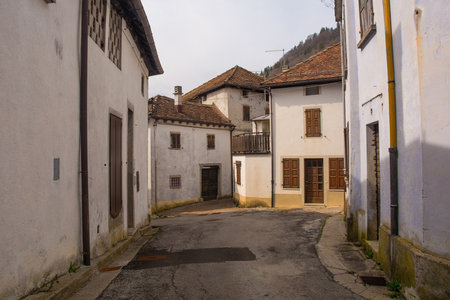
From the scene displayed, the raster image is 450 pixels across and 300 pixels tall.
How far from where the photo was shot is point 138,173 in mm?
10953

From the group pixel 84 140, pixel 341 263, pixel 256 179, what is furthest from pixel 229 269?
pixel 256 179

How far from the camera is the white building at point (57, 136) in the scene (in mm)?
3477

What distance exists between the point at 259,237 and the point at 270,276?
3.33 metres

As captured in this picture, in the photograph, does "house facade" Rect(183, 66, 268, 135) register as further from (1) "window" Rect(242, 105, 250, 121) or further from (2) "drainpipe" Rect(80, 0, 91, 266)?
(2) "drainpipe" Rect(80, 0, 91, 266)

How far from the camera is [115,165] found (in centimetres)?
780

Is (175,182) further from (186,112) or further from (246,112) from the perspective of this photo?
(246,112)

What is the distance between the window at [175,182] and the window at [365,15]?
1692 cm

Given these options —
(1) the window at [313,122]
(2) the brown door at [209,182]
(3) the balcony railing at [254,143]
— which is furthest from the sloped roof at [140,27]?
(2) the brown door at [209,182]

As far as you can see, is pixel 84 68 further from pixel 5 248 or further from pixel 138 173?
pixel 138 173

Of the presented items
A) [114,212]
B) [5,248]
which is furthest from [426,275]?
[114,212]

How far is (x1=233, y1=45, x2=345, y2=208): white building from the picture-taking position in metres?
16.5

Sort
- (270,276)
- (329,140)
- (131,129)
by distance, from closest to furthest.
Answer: (270,276)
(131,129)
(329,140)

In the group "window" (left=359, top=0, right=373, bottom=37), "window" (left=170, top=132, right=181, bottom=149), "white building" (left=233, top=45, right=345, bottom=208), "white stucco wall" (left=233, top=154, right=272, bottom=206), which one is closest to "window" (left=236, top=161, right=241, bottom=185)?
"white stucco wall" (left=233, top=154, right=272, bottom=206)

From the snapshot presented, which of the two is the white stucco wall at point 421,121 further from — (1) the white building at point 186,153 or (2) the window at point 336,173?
(1) the white building at point 186,153
